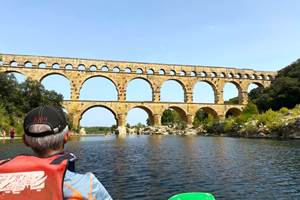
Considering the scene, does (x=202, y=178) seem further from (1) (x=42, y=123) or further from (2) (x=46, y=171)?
(2) (x=46, y=171)

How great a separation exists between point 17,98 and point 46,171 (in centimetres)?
4298

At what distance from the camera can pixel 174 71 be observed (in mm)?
66938

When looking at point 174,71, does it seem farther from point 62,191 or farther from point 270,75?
point 62,191

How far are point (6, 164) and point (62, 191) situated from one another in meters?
0.43

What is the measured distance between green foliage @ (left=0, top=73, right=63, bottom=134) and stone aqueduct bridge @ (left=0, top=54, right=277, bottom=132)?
38.4ft

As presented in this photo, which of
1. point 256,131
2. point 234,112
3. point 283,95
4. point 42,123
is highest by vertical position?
point 283,95

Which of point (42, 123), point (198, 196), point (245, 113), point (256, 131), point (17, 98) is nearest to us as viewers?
point (42, 123)

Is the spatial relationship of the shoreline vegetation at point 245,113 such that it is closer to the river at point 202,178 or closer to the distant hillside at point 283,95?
the distant hillside at point 283,95

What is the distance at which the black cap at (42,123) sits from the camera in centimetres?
244

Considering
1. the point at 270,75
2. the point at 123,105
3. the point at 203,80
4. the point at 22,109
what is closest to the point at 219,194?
the point at 22,109

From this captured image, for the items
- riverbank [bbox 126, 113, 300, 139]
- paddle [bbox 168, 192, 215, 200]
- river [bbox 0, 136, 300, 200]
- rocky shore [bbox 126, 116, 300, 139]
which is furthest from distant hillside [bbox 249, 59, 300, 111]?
paddle [bbox 168, 192, 215, 200]

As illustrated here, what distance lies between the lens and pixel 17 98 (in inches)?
1660

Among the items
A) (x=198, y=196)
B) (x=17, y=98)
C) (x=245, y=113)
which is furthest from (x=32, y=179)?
(x=245, y=113)

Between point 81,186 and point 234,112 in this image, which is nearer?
point 81,186
